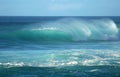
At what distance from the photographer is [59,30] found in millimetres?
28281

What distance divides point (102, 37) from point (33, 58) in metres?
12.7

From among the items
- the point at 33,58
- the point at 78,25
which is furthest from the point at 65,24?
the point at 33,58

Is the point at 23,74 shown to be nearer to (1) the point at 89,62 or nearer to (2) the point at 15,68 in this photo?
(2) the point at 15,68

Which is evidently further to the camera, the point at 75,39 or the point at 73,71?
the point at 75,39

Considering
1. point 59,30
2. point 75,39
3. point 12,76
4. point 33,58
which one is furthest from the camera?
point 59,30

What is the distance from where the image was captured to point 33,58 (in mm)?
14383

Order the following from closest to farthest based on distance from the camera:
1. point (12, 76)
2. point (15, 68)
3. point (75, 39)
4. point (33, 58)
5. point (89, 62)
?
point (12, 76), point (15, 68), point (89, 62), point (33, 58), point (75, 39)

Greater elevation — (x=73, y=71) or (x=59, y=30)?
(x=73, y=71)

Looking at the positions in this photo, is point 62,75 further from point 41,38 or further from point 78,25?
point 78,25

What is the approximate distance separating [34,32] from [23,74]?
17169mm

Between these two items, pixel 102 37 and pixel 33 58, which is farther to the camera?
pixel 102 37

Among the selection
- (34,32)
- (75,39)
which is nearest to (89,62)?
(75,39)

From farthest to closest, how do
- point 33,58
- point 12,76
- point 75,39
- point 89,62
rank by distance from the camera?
point 75,39 < point 33,58 < point 89,62 < point 12,76

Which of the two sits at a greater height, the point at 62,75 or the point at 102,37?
the point at 62,75
